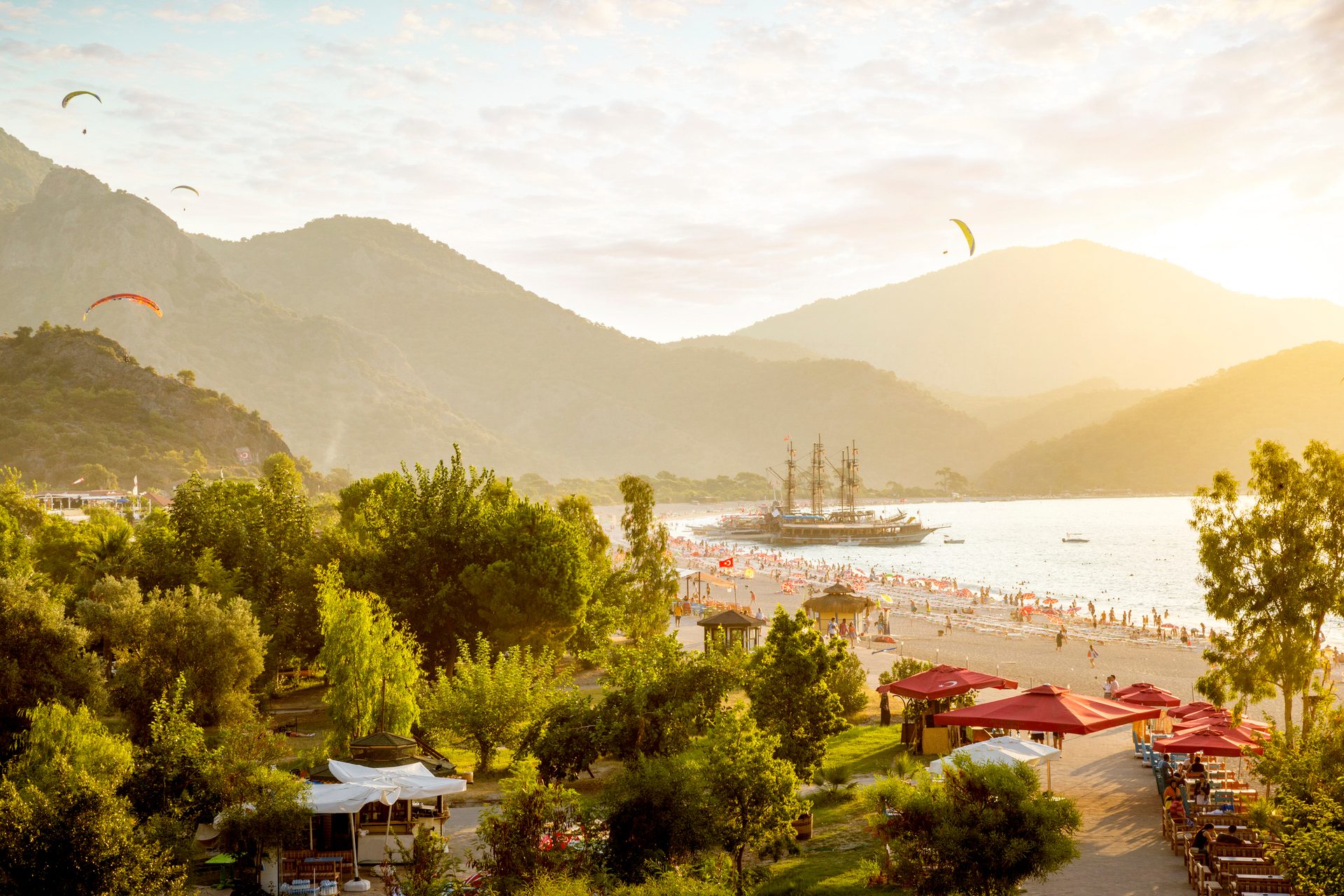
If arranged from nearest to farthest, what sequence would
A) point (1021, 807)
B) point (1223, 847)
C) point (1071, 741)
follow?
point (1021, 807) < point (1223, 847) < point (1071, 741)

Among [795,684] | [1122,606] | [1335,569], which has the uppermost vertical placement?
[1335,569]

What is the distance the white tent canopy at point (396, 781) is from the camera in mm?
15164

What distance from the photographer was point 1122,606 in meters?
74.9

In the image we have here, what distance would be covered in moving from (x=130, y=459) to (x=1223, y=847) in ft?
374

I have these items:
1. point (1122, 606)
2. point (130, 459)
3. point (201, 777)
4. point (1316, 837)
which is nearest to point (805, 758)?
point (1316, 837)

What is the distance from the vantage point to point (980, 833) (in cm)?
1132

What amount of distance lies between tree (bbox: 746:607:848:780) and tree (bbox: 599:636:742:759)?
1.22 meters

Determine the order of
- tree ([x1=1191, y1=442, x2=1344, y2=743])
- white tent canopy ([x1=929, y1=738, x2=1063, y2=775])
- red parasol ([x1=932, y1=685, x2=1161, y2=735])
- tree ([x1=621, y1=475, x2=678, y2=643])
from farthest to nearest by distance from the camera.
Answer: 1. tree ([x1=621, y1=475, x2=678, y2=643])
2. tree ([x1=1191, y1=442, x2=1344, y2=743])
3. red parasol ([x1=932, y1=685, x2=1161, y2=735])
4. white tent canopy ([x1=929, y1=738, x2=1063, y2=775])

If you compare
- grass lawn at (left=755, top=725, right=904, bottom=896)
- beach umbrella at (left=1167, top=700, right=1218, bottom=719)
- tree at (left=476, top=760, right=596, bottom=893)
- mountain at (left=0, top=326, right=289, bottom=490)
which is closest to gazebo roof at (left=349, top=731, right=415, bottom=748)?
tree at (left=476, top=760, right=596, bottom=893)

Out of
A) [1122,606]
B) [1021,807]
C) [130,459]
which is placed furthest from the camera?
[130,459]

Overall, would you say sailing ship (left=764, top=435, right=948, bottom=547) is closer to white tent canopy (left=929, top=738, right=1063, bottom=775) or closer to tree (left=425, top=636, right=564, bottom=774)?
tree (left=425, top=636, right=564, bottom=774)

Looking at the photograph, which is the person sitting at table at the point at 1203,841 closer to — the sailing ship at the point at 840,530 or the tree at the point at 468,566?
the tree at the point at 468,566

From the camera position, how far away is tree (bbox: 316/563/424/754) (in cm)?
2023

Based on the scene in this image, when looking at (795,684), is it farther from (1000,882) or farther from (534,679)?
(534,679)
